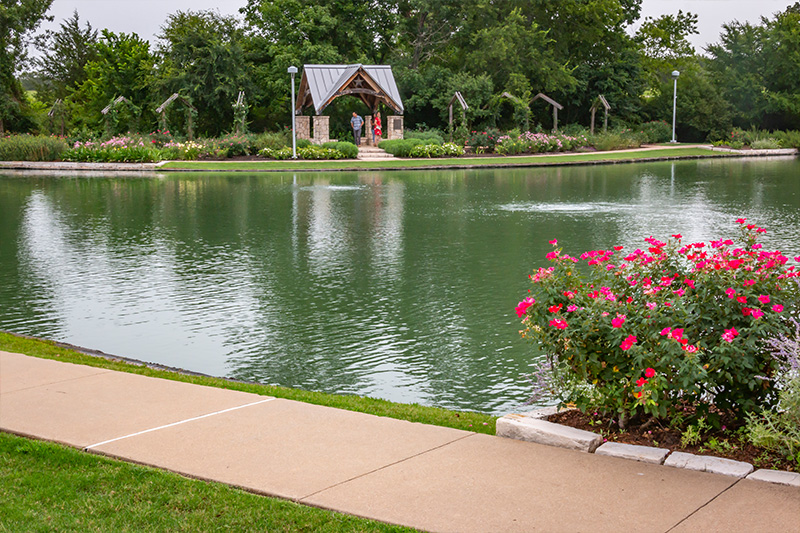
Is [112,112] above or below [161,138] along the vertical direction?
above

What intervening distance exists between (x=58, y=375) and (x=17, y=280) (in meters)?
6.97

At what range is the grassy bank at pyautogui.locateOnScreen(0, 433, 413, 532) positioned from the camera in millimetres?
4473

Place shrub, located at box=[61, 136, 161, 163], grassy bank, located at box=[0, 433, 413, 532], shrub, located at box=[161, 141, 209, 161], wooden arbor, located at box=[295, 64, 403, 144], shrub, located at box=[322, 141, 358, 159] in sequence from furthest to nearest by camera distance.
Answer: wooden arbor, located at box=[295, 64, 403, 144], shrub, located at box=[161, 141, 209, 161], shrub, located at box=[322, 141, 358, 159], shrub, located at box=[61, 136, 161, 163], grassy bank, located at box=[0, 433, 413, 532]

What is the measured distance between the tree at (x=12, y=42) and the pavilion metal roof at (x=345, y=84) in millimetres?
21057

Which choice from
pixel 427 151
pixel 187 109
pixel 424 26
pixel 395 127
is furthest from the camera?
pixel 424 26

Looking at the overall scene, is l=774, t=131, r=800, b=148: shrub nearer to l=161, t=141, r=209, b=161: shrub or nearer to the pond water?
the pond water

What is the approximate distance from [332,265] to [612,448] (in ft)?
32.1

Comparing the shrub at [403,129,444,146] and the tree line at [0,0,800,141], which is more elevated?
the tree line at [0,0,800,141]

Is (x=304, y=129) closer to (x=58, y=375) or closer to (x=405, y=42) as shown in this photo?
(x=405, y=42)

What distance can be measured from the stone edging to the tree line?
44.8m

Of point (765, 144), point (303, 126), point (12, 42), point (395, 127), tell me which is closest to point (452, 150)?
point (395, 127)

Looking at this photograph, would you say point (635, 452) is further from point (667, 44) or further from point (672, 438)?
point (667, 44)

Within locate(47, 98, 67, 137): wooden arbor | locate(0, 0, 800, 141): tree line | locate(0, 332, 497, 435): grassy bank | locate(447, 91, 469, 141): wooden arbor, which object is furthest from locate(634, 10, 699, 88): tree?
locate(0, 332, 497, 435): grassy bank

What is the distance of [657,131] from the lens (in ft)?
182
